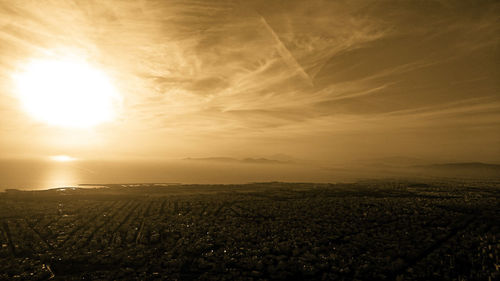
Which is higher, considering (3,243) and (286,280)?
(3,243)

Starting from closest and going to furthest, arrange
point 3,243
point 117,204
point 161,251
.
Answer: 1. point 161,251
2. point 3,243
3. point 117,204

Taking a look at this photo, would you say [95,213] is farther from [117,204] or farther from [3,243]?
[3,243]

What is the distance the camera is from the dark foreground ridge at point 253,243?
17.0m

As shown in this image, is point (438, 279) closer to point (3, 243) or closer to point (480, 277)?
point (480, 277)

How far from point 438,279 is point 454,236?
11.7 meters

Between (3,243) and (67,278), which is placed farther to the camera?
(3,243)

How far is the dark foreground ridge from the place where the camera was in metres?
17.0

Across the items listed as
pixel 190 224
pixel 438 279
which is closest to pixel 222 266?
pixel 190 224

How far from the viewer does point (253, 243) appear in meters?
22.8

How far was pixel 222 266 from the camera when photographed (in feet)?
59.2

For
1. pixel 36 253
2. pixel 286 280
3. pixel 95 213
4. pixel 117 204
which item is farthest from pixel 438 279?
pixel 117 204

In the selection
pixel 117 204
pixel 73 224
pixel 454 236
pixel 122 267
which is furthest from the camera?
pixel 117 204

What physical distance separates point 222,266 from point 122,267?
24.2ft

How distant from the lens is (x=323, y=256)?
19500mm
